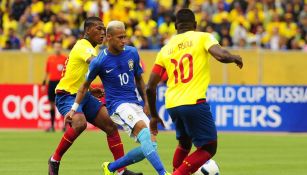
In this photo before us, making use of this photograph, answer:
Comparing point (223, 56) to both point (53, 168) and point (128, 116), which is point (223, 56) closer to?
point (128, 116)

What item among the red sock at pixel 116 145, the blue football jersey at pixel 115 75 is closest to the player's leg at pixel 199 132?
the blue football jersey at pixel 115 75

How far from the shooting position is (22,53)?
103ft

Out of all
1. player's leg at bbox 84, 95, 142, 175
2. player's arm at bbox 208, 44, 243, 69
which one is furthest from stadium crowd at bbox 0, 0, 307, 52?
player's arm at bbox 208, 44, 243, 69

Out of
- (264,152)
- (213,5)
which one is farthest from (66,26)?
(264,152)

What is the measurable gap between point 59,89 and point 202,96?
12.2 feet

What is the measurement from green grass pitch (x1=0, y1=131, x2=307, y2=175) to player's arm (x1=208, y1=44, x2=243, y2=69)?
3956 mm

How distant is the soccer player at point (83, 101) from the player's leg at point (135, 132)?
0.79 m

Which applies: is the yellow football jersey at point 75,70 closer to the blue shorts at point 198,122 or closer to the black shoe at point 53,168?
the black shoe at point 53,168

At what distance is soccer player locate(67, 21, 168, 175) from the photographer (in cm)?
1374

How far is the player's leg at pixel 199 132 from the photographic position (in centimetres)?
1227

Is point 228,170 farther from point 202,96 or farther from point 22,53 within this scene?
point 22,53

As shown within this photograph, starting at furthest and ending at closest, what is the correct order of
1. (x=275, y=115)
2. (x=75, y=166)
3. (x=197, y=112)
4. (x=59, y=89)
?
(x=275, y=115) → (x=75, y=166) → (x=59, y=89) → (x=197, y=112)

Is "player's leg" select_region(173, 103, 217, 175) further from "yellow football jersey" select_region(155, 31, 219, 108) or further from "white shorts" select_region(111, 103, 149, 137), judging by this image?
"white shorts" select_region(111, 103, 149, 137)

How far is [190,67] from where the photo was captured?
1235 cm
